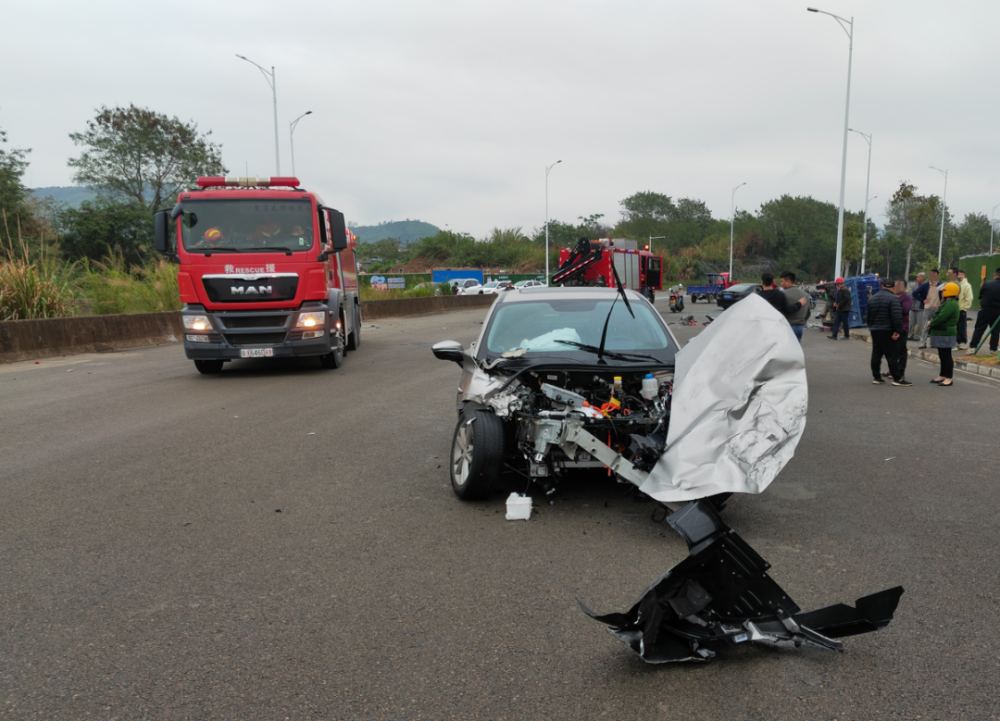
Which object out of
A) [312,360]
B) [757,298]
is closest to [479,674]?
[757,298]

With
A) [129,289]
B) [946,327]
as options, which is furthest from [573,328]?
[129,289]

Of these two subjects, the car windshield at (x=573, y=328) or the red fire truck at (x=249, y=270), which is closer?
the car windshield at (x=573, y=328)

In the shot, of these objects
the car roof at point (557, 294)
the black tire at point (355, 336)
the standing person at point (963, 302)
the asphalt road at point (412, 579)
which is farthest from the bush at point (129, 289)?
the standing person at point (963, 302)

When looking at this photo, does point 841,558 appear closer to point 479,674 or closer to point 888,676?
point 888,676

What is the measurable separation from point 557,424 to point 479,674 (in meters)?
1.96

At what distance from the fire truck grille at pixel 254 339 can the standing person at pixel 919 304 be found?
1445 cm

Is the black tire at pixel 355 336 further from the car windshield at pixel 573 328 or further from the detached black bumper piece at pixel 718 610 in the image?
the detached black bumper piece at pixel 718 610

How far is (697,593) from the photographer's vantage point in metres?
3.01

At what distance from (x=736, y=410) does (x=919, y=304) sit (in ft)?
54.9

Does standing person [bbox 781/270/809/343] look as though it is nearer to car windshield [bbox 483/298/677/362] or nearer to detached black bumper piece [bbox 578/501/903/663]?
car windshield [bbox 483/298/677/362]

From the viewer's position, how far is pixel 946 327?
10.6 metres

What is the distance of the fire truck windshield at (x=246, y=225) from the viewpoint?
11227mm

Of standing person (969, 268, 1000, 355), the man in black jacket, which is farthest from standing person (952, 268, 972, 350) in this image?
the man in black jacket

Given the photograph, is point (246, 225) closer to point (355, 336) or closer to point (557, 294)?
point (355, 336)
